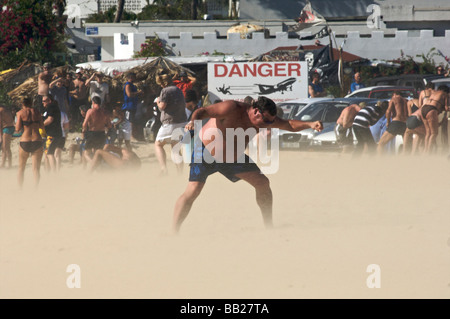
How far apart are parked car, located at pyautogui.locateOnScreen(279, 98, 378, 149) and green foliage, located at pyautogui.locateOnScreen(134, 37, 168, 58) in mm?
11675


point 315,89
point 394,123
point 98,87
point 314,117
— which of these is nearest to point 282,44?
point 315,89

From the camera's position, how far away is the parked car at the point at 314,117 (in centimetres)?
1523

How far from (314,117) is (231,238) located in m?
8.33

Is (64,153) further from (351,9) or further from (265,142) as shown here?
(351,9)

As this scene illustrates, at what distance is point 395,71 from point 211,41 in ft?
22.3

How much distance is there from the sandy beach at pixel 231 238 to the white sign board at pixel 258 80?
476 centimetres

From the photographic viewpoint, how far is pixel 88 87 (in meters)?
17.7

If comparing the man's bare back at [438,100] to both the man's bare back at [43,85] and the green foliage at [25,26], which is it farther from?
the green foliage at [25,26]

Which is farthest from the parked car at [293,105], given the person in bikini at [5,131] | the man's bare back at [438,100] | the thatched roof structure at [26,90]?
the person in bikini at [5,131]

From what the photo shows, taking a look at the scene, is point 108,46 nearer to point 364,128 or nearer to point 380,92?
point 380,92

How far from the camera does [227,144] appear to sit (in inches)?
306

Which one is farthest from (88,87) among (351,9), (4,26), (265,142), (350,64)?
(351,9)

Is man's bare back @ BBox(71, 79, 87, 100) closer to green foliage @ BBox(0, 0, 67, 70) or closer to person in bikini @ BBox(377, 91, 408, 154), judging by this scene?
person in bikini @ BBox(377, 91, 408, 154)

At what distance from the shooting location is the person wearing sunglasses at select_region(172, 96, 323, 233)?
25.1 ft
